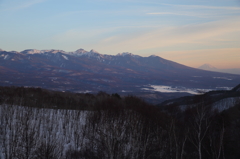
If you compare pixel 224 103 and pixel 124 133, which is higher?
pixel 224 103

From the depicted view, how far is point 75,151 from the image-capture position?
2597 centimetres

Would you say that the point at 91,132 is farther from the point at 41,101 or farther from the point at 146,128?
the point at 41,101

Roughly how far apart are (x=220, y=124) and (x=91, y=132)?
47.5ft

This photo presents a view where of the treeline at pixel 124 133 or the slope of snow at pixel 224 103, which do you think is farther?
the slope of snow at pixel 224 103

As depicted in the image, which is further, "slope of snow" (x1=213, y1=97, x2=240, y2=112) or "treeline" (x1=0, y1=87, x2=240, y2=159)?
"slope of snow" (x1=213, y1=97, x2=240, y2=112)

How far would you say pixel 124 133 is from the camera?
2688 cm

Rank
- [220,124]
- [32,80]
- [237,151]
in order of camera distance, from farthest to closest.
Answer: [32,80], [220,124], [237,151]

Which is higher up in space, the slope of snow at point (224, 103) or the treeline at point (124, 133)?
the slope of snow at point (224, 103)

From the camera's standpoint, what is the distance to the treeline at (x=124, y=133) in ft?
74.5

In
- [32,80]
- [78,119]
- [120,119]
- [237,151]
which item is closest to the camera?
[237,151]

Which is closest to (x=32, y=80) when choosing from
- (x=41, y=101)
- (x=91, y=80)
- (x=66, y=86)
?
(x=66, y=86)

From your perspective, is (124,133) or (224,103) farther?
(224,103)

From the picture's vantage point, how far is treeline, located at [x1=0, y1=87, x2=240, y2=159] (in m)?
22.7

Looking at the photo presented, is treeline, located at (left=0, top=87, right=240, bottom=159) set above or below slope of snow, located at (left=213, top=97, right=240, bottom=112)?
below
